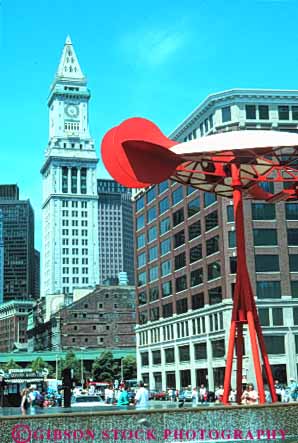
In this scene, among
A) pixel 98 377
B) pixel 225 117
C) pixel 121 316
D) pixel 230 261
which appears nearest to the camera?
pixel 230 261

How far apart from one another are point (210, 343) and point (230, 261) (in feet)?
32.9

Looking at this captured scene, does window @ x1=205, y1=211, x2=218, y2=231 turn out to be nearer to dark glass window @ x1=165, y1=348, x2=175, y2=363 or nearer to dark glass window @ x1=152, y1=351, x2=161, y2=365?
dark glass window @ x1=165, y1=348, x2=175, y2=363

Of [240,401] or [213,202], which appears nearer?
[240,401]

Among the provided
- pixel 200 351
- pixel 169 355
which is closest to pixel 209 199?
pixel 200 351

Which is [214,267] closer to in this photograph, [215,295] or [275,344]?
[215,295]

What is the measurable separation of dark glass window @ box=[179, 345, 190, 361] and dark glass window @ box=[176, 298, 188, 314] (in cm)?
455

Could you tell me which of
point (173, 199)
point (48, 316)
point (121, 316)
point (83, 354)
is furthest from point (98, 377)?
point (48, 316)

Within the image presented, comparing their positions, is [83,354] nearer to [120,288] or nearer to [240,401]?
[120,288]

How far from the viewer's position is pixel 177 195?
93.2 metres

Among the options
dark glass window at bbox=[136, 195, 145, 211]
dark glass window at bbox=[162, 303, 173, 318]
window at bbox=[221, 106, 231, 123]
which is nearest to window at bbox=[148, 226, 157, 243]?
dark glass window at bbox=[136, 195, 145, 211]

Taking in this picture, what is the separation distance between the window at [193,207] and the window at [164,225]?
7.47 m

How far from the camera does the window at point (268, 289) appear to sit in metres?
76.6

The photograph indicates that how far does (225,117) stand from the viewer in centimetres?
8362

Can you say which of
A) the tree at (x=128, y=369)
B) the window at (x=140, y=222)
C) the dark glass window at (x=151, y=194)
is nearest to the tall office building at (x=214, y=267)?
the dark glass window at (x=151, y=194)
